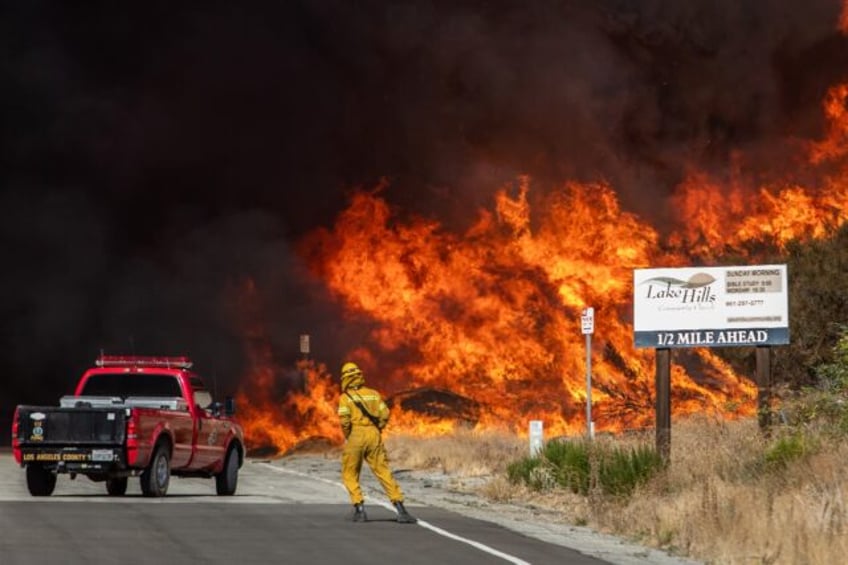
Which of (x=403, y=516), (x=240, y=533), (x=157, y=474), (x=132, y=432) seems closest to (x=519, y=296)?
(x=157, y=474)

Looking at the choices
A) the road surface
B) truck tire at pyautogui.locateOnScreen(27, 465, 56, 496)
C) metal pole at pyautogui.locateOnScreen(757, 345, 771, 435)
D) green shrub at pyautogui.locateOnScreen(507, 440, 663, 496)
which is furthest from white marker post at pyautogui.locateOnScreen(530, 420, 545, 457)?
truck tire at pyautogui.locateOnScreen(27, 465, 56, 496)

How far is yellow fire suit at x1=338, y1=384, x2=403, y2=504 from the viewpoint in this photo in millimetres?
19953

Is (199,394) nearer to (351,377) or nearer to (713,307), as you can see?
(351,377)

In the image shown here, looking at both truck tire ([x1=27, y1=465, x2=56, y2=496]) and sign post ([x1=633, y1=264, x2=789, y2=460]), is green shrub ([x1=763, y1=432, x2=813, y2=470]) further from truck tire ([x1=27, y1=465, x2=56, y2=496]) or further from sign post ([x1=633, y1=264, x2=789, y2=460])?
truck tire ([x1=27, y1=465, x2=56, y2=496])

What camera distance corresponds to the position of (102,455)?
77.6ft

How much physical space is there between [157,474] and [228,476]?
7.10 ft

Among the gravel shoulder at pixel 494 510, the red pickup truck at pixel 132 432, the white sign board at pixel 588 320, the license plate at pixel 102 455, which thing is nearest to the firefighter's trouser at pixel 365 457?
the gravel shoulder at pixel 494 510

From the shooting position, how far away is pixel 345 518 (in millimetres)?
20656

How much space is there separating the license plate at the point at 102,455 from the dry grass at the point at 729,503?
6.35 meters

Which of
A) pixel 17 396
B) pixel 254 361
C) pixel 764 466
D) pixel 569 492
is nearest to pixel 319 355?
pixel 254 361

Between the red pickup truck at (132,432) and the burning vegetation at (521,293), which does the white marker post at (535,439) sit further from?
the burning vegetation at (521,293)

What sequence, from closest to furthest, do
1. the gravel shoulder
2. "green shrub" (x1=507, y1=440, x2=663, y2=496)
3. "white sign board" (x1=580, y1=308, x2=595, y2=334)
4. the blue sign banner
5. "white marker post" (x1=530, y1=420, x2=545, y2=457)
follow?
1. the gravel shoulder
2. "green shrub" (x1=507, y1=440, x2=663, y2=496)
3. the blue sign banner
4. "white marker post" (x1=530, y1=420, x2=545, y2=457)
5. "white sign board" (x1=580, y1=308, x2=595, y2=334)

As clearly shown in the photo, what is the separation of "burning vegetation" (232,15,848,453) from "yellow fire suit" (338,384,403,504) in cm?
2404

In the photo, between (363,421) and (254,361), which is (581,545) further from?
(254,361)
